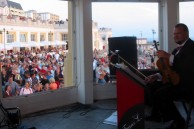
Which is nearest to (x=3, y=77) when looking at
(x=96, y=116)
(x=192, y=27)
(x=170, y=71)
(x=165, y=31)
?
(x=96, y=116)

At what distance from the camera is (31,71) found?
503 cm

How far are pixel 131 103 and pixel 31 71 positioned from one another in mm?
2387

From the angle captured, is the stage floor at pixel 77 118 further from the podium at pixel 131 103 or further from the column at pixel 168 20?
the column at pixel 168 20

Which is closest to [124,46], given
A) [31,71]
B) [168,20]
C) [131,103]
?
[168,20]

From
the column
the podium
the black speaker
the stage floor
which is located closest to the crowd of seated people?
the stage floor

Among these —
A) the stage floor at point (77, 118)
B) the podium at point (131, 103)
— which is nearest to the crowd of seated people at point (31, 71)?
the stage floor at point (77, 118)

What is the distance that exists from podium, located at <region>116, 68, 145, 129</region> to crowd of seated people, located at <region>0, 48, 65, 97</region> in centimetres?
217

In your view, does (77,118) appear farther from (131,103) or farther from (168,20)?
(168,20)

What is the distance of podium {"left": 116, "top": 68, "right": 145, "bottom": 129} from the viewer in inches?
124

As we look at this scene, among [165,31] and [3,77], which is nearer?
[3,77]

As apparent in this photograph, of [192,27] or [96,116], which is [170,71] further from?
[192,27]

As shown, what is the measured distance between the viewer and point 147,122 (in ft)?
14.2

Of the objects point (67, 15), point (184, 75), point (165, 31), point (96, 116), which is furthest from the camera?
point (165, 31)

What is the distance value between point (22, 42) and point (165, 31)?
9.17ft
